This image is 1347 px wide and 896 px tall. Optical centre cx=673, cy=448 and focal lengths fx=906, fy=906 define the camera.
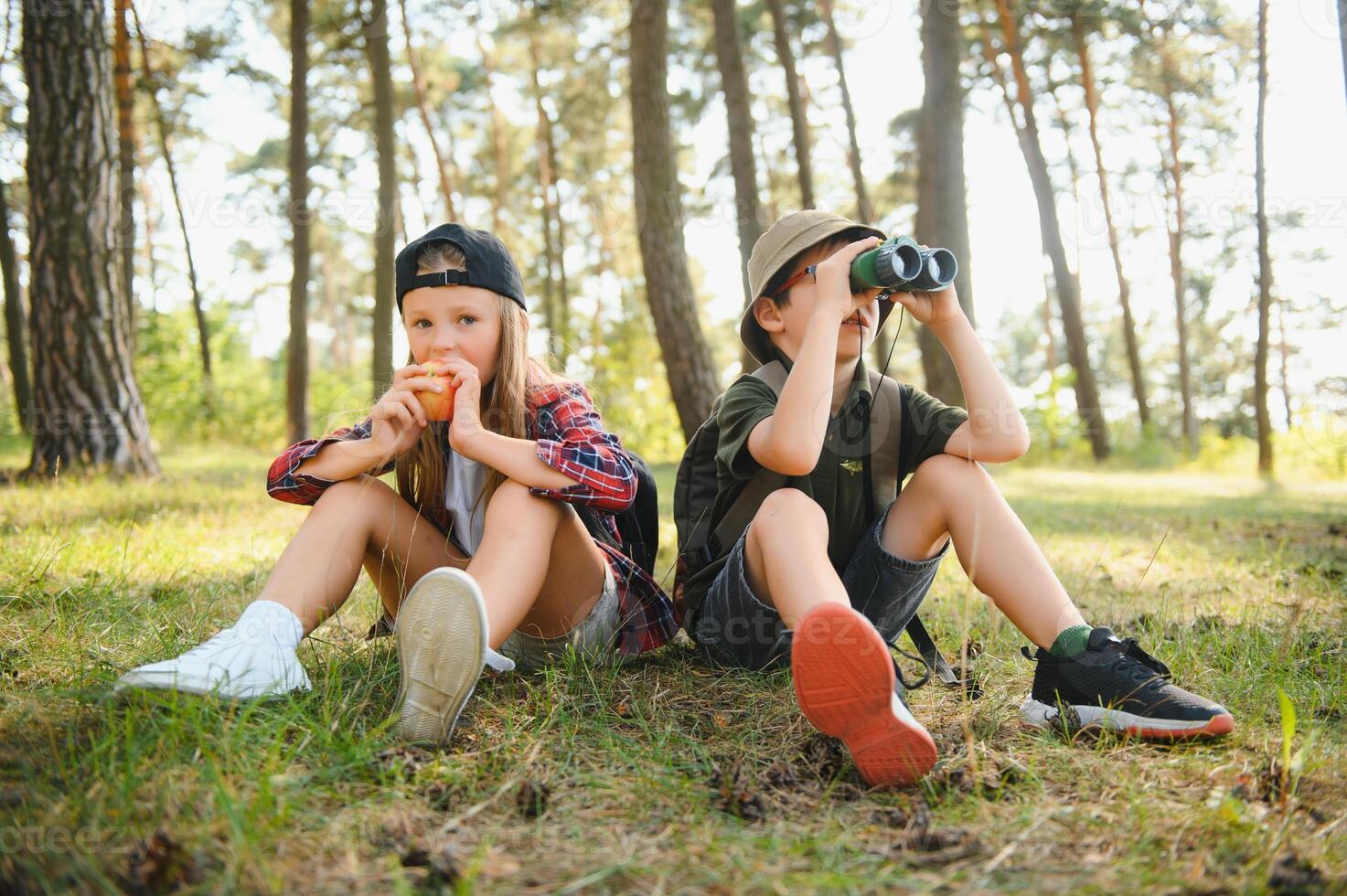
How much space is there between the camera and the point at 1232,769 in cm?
164

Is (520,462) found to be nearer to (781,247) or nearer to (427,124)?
(781,247)

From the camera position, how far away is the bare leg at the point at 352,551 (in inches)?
75.2

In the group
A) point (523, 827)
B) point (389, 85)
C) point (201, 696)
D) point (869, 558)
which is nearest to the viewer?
point (523, 827)

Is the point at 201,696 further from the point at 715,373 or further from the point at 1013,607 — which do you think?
the point at 715,373

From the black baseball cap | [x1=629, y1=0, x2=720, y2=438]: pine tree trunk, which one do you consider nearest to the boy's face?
the black baseball cap

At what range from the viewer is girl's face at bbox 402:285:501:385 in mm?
2209

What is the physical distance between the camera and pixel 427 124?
15.6 m

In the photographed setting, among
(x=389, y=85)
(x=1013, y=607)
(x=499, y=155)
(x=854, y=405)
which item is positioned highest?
(x=499, y=155)

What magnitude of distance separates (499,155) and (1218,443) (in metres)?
13.0

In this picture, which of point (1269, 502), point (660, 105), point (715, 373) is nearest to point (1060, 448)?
point (1269, 502)

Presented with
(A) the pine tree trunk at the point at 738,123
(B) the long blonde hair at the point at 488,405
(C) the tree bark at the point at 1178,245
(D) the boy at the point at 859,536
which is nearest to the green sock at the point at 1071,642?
(D) the boy at the point at 859,536

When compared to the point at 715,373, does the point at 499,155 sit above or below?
above

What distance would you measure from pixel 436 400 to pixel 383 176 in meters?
7.08

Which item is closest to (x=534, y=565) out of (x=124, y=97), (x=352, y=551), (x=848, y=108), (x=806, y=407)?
(x=352, y=551)
